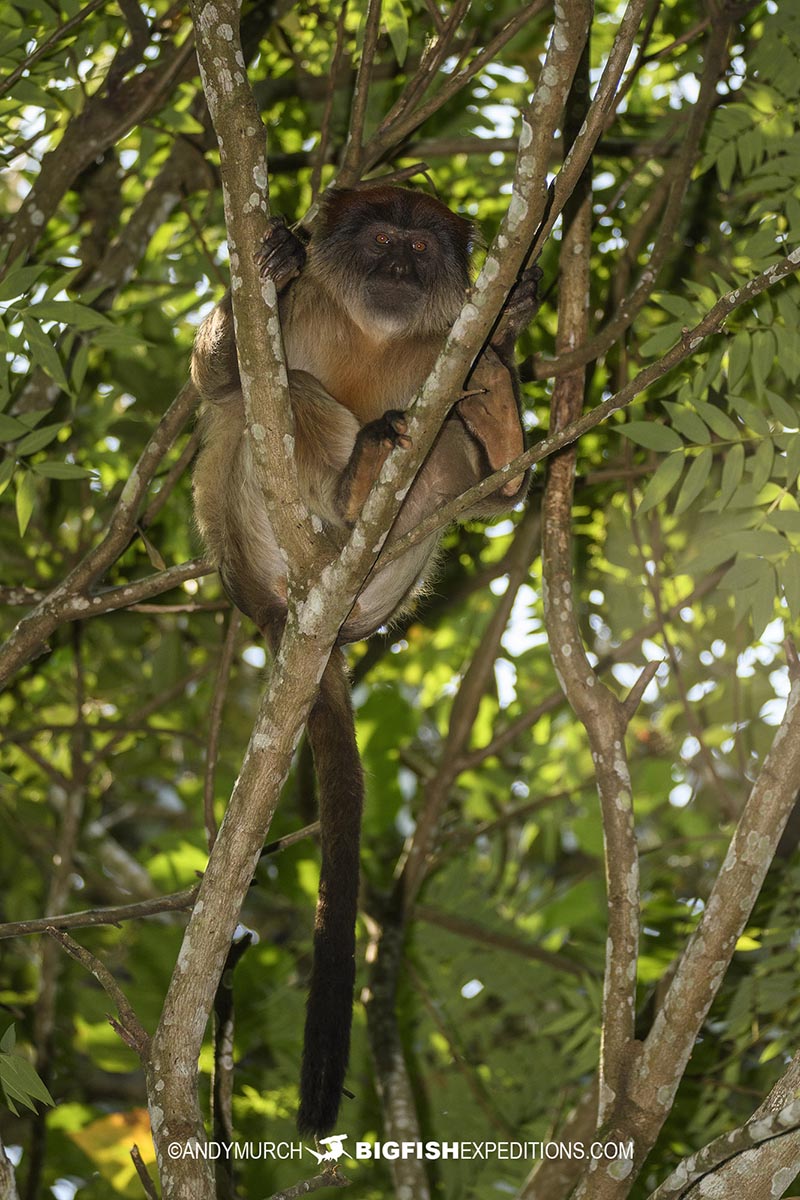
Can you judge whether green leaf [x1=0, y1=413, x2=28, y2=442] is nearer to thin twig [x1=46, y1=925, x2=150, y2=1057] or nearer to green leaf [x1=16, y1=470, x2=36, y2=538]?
green leaf [x1=16, y1=470, x2=36, y2=538]

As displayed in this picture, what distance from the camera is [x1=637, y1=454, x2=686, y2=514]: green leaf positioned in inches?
149

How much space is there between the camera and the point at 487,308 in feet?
9.39

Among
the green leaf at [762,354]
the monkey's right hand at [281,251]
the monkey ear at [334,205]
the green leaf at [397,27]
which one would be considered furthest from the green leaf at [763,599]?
the green leaf at [397,27]

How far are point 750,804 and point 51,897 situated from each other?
342cm

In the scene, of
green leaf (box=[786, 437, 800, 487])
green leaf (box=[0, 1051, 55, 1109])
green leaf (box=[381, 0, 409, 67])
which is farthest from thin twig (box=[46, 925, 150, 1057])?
green leaf (box=[381, 0, 409, 67])

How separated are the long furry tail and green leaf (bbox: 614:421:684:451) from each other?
121cm

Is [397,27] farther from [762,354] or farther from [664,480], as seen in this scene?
[664,480]

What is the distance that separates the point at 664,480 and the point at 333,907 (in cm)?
165

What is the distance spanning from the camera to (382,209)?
433 centimetres

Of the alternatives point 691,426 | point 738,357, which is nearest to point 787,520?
point 691,426

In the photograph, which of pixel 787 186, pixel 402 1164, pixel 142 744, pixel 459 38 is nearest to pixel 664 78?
pixel 459 38

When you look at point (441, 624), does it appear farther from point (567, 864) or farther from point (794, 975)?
point (794, 975)

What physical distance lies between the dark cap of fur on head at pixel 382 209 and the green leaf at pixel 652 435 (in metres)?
1.15

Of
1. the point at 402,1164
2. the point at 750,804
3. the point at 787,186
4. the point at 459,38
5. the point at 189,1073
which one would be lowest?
the point at 402,1164
